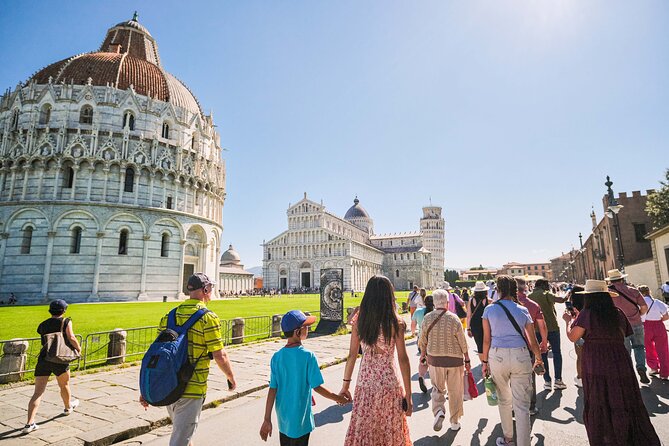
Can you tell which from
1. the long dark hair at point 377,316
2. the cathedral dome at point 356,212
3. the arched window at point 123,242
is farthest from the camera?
the cathedral dome at point 356,212

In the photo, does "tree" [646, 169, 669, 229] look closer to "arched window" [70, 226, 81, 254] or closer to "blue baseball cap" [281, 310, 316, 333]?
"blue baseball cap" [281, 310, 316, 333]

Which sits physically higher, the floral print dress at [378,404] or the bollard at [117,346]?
the floral print dress at [378,404]

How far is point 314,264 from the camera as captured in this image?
75312mm

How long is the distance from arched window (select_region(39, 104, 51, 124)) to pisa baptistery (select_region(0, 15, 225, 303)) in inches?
4.0

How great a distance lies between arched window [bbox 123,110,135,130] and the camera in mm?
32544

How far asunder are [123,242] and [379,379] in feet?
110

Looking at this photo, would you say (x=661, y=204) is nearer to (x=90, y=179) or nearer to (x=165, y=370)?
(x=165, y=370)

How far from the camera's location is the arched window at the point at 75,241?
96.1 feet

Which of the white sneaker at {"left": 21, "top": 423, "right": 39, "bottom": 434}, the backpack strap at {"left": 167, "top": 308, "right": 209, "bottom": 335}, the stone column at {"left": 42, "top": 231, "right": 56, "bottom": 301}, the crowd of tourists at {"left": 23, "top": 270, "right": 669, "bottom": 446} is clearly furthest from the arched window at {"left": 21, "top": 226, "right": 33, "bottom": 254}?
the backpack strap at {"left": 167, "top": 308, "right": 209, "bottom": 335}

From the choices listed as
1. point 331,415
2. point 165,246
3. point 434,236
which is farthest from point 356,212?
point 331,415

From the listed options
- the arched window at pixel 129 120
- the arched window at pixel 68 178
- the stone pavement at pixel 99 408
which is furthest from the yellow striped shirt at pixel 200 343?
the arched window at pixel 129 120

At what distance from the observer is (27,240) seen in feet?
96.2

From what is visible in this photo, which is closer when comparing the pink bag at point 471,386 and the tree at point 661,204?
the pink bag at point 471,386

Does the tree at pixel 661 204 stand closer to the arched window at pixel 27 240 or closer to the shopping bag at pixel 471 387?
the shopping bag at pixel 471 387
